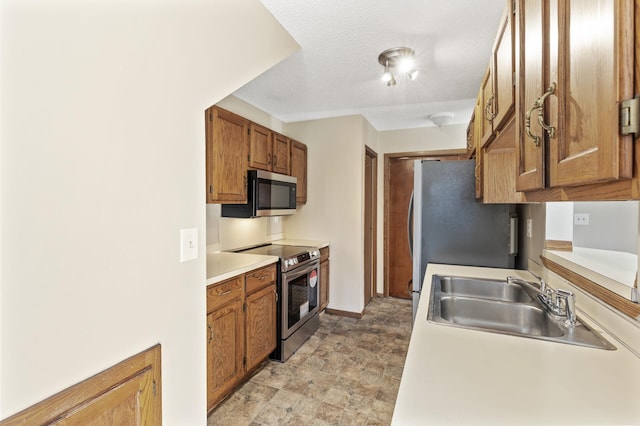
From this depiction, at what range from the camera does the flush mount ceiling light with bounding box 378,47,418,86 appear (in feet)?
6.51

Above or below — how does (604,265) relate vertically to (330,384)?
above

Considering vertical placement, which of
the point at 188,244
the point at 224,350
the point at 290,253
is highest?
the point at 188,244

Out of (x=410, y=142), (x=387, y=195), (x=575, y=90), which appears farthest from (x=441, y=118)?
(x=575, y=90)

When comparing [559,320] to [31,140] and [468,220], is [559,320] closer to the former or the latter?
[468,220]

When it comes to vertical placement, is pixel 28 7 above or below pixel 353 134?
below

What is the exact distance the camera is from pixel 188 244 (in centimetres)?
117

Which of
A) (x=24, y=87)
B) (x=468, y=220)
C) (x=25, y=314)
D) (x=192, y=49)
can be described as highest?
(x=192, y=49)

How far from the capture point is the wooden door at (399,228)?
4129 mm

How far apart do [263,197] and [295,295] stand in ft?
3.02

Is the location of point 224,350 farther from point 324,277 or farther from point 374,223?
point 374,223

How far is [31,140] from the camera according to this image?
0.70 meters

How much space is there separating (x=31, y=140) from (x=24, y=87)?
12cm

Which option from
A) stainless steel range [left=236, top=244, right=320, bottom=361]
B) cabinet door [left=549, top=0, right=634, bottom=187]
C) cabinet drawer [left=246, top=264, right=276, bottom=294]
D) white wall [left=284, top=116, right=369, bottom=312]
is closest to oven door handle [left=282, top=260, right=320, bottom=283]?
stainless steel range [left=236, top=244, right=320, bottom=361]

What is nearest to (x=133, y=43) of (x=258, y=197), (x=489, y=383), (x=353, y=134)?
(x=489, y=383)
